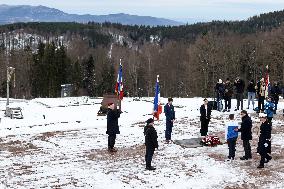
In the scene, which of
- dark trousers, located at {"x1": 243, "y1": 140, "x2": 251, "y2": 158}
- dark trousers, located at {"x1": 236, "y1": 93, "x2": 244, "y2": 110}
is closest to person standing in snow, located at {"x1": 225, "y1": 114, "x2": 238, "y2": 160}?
dark trousers, located at {"x1": 243, "y1": 140, "x2": 251, "y2": 158}

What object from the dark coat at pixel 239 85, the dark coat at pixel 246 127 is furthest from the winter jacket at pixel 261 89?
the dark coat at pixel 246 127

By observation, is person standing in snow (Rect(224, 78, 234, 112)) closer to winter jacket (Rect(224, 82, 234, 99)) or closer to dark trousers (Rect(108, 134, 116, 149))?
winter jacket (Rect(224, 82, 234, 99))

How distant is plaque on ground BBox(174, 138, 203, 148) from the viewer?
17.2m

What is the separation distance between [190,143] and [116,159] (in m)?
3.58

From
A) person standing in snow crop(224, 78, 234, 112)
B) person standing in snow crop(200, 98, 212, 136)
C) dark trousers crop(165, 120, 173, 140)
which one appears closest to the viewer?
dark trousers crop(165, 120, 173, 140)

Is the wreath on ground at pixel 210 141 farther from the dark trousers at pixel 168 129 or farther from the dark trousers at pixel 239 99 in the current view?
the dark trousers at pixel 239 99

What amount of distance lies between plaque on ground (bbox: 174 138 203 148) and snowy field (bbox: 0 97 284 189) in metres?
0.32

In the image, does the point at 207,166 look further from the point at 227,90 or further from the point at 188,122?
the point at 227,90

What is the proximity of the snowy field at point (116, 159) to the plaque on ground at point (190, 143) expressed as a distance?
324mm

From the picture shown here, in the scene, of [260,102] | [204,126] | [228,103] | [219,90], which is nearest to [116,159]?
[204,126]

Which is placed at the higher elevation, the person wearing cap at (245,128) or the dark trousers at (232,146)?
the person wearing cap at (245,128)

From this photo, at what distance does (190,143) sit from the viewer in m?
17.6

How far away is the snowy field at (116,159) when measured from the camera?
12852mm

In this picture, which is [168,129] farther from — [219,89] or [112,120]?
[219,89]
